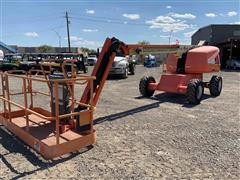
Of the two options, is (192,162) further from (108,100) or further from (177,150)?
(108,100)

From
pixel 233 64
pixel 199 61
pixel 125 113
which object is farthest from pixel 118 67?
pixel 233 64

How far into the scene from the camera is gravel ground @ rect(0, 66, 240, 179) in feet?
13.8

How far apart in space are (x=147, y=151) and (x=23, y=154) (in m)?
2.25

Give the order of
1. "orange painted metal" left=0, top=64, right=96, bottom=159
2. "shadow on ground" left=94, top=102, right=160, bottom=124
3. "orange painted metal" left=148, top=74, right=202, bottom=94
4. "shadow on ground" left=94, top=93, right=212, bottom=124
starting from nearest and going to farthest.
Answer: "orange painted metal" left=0, top=64, right=96, bottom=159 → "shadow on ground" left=94, top=102, right=160, bottom=124 → "shadow on ground" left=94, top=93, right=212, bottom=124 → "orange painted metal" left=148, top=74, right=202, bottom=94

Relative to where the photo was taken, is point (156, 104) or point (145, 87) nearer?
point (156, 104)

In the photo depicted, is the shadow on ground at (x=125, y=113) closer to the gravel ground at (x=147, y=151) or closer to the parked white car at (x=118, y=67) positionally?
the gravel ground at (x=147, y=151)

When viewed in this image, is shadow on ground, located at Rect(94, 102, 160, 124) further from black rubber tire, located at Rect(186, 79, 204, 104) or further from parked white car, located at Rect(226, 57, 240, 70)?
parked white car, located at Rect(226, 57, 240, 70)

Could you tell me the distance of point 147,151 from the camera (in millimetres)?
5051

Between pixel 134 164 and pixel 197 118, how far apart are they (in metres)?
3.51

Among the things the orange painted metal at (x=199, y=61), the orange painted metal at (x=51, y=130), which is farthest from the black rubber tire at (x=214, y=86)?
the orange painted metal at (x=51, y=130)

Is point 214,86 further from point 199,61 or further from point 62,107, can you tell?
point 62,107

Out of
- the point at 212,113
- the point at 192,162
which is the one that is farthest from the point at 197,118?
the point at 192,162

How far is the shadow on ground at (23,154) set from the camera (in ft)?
14.3

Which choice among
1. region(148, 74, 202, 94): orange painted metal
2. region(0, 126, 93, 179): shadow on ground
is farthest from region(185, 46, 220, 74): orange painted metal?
region(0, 126, 93, 179): shadow on ground
